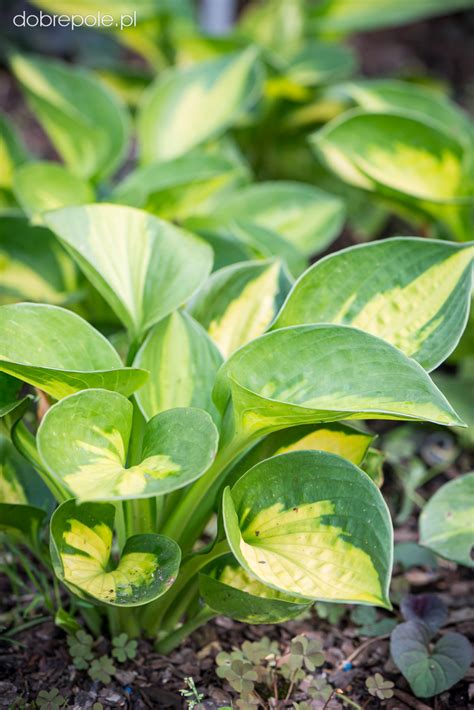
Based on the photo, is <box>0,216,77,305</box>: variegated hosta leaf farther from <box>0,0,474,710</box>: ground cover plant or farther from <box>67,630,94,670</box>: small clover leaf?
<box>67,630,94,670</box>: small clover leaf

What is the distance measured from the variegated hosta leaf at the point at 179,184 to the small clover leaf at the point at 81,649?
0.71 meters

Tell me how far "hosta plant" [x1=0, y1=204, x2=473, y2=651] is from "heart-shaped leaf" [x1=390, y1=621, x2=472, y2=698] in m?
0.21

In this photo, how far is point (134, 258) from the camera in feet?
3.47

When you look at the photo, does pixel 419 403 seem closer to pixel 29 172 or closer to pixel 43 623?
pixel 43 623

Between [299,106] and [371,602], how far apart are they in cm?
155

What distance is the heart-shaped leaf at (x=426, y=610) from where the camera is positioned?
104cm

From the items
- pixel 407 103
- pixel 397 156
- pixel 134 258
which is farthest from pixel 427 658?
pixel 407 103

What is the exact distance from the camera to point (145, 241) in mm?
1074

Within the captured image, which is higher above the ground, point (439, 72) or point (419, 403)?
point (419, 403)

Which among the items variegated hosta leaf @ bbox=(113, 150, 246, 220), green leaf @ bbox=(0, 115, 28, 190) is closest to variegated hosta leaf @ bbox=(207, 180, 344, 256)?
variegated hosta leaf @ bbox=(113, 150, 246, 220)

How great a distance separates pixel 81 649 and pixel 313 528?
36 cm

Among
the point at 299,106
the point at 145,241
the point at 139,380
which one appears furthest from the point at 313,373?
the point at 299,106

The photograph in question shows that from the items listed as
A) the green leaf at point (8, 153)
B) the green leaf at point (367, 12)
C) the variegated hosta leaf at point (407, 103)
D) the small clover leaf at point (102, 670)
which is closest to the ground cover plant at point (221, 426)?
the small clover leaf at point (102, 670)

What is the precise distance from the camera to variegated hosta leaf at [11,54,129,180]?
5.06 ft
